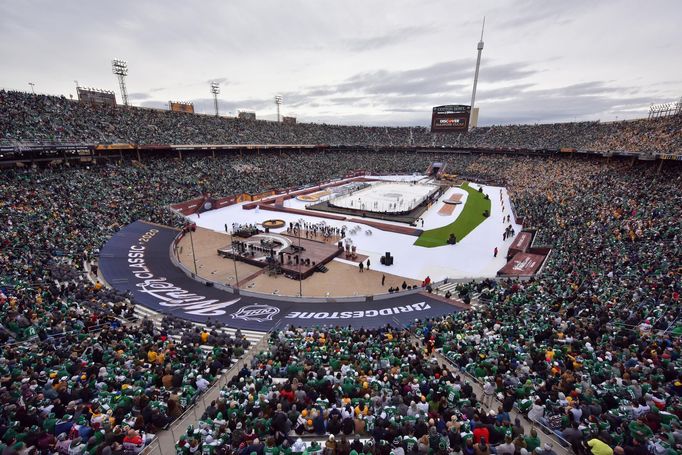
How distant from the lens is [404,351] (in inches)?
452

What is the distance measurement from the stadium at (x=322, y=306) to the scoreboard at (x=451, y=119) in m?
37.4

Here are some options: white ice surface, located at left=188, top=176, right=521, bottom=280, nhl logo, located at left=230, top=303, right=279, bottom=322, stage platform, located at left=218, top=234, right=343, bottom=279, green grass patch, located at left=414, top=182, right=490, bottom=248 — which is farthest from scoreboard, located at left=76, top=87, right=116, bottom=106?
green grass patch, located at left=414, top=182, right=490, bottom=248

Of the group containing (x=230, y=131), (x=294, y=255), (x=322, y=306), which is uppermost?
(x=230, y=131)

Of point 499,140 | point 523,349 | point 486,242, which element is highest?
point 499,140

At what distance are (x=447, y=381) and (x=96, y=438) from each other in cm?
927

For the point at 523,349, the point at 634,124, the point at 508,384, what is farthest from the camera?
the point at 634,124

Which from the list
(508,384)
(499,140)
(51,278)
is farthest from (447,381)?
(499,140)

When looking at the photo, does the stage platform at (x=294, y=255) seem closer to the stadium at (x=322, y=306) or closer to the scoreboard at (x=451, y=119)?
the stadium at (x=322, y=306)

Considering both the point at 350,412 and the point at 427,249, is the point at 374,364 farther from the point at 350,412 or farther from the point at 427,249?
the point at 427,249

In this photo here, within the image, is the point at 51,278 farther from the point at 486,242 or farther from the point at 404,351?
the point at 486,242

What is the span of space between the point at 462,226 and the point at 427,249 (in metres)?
9.29

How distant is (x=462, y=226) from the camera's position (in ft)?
119

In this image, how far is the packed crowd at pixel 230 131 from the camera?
3591cm

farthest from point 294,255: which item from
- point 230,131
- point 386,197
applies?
point 230,131
